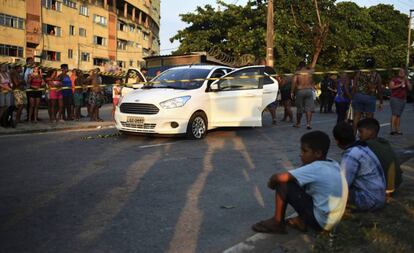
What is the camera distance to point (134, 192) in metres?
5.46

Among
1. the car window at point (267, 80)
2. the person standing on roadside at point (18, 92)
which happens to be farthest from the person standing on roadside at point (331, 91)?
the person standing on roadside at point (18, 92)

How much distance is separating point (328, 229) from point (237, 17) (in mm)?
34323

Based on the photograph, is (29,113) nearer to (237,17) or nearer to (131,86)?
(131,86)

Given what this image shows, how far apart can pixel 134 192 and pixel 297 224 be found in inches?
85.1

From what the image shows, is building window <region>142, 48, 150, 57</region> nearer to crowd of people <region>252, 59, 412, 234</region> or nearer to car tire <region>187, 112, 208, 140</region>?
car tire <region>187, 112, 208, 140</region>

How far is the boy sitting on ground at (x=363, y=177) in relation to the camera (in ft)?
14.5

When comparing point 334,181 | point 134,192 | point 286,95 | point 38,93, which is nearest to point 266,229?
point 334,181

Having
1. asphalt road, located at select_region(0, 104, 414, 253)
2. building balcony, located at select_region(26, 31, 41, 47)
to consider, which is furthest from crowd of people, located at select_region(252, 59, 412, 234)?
building balcony, located at select_region(26, 31, 41, 47)

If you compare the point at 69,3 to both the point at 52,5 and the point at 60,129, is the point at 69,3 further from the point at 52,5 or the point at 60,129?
the point at 60,129

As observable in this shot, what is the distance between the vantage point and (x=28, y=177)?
19.9ft

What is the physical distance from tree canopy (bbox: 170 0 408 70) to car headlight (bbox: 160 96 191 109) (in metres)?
23.8

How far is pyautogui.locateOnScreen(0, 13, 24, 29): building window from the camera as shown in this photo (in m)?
39.2

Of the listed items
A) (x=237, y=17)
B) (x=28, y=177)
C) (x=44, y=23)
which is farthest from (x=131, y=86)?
(x=44, y=23)

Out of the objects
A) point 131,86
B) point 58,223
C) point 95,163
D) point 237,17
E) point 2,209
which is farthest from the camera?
point 237,17
